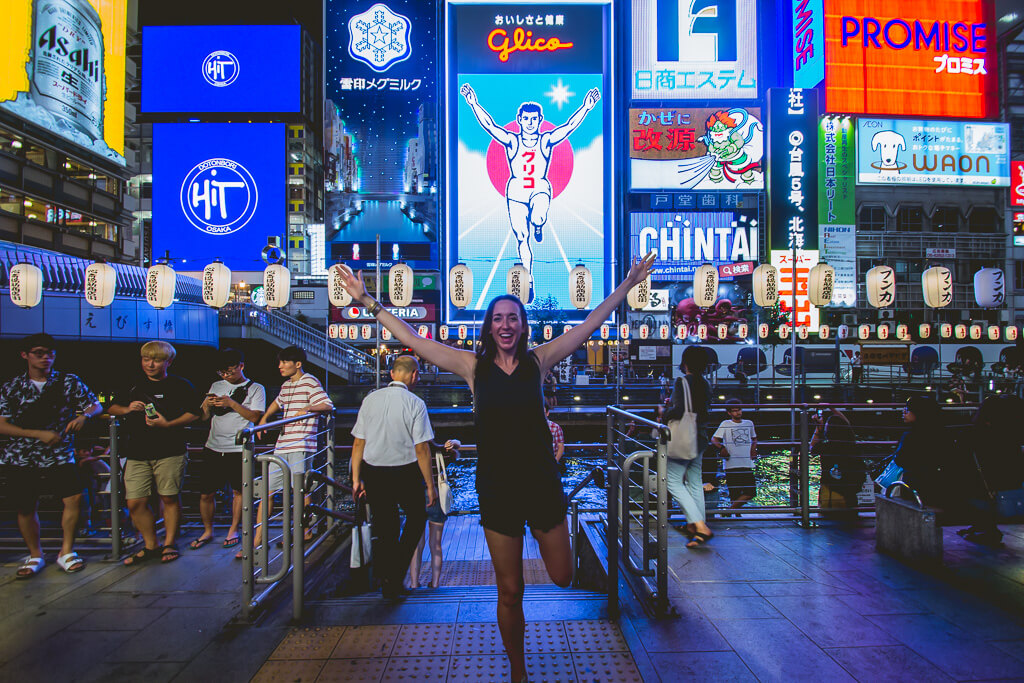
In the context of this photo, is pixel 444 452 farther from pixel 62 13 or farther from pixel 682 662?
pixel 62 13

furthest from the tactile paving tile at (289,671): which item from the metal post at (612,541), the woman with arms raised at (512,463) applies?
the metal post at (612,541)

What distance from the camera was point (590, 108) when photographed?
31.4m

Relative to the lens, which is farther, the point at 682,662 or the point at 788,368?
the point at 788,368

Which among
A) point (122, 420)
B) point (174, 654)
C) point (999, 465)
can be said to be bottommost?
point (174, 654)

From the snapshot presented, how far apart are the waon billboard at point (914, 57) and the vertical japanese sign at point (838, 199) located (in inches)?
74.5

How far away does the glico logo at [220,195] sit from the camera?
33.8 meters

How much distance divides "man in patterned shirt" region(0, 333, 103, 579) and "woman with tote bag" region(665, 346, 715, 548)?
4.51 m

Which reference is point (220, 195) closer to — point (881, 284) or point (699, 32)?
point (699, 32)

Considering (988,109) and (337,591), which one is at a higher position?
(988,109)

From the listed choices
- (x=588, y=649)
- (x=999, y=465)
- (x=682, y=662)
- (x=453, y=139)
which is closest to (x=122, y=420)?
(x=588, y=649)

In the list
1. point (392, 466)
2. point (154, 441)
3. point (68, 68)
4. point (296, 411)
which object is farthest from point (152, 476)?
point (68, 68)

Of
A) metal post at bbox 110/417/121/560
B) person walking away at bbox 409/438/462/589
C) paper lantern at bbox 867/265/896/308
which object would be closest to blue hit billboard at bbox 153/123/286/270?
paper lantern at bbox 867/265/896/308

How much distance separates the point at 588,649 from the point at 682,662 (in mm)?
457

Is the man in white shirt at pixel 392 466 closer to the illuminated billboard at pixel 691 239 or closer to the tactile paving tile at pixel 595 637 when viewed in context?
the tactile paving tile at pixel 595 637
